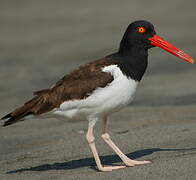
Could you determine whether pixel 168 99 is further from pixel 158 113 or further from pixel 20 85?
pixel 20 85

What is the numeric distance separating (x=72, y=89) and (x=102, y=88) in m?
0.54

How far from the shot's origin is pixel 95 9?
2586cm

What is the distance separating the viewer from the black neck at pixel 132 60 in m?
8.85

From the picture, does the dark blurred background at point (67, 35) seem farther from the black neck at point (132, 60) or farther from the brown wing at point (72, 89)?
the black neck at point (132, 60)

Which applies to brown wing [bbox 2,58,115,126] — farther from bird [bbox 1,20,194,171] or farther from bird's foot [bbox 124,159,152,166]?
bird's foot [bbox 124,159,152,166]

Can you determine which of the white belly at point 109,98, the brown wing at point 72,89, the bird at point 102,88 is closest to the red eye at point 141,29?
the bird at point 102,88


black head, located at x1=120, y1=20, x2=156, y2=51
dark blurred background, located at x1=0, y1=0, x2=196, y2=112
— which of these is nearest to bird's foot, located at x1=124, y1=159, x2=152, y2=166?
black head, located at x1=120, y1=20, x2=156, y2=51

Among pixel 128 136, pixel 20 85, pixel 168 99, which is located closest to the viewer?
pixel 128 136

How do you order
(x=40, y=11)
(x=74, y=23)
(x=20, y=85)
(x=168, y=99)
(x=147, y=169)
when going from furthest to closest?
1. (x=40, y=11)
2. (x=74, y=23)
3. (x=20, y=85)
4. (x=168, y=99)
5. (x=147, y=169)

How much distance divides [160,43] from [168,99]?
5876 mm

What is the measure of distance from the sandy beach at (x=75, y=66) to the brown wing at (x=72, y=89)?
485 mm

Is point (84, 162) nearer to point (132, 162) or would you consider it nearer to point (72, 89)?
point (132, 162)

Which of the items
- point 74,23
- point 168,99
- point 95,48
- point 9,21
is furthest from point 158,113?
point 9,21

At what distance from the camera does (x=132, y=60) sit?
905 cm
